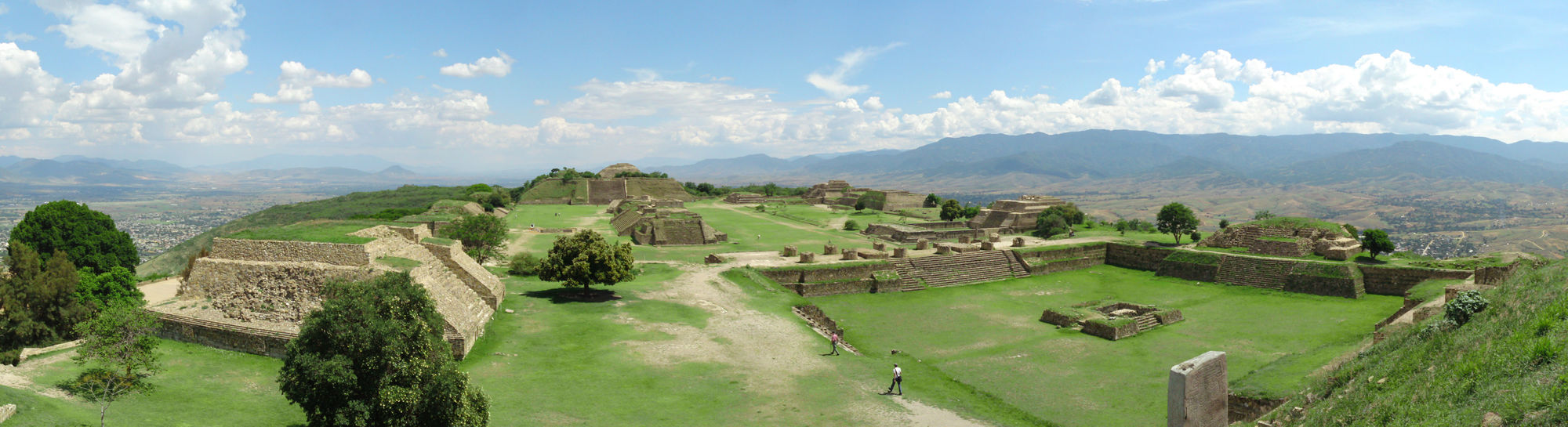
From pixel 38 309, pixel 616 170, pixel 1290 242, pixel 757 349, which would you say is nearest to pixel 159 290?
pixel 38 309

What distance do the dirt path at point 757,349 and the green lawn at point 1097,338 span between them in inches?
114

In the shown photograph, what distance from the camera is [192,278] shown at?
60.1ft

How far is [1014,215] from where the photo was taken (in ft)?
190

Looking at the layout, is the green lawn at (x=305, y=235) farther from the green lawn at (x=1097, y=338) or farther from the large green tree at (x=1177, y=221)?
the large green tree at (x=1177, y=221)

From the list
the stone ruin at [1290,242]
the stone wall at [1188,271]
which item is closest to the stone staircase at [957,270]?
the stone wall at [1188,271]

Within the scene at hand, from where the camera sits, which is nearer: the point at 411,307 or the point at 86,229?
the point at 411,307

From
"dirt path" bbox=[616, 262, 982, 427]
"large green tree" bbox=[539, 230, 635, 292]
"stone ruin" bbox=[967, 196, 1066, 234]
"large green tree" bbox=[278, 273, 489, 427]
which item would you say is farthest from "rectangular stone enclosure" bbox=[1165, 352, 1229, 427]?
"stone ruin" bbox=[967, 196, 1066, 234]

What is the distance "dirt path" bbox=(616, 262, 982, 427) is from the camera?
52.7 ft

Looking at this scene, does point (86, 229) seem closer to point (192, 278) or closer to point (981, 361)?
point (192, 278)

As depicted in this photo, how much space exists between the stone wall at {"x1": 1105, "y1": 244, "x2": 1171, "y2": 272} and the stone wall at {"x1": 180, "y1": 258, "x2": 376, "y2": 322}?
38.1 m

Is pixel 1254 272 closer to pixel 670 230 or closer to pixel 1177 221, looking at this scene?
pixel 1177 221

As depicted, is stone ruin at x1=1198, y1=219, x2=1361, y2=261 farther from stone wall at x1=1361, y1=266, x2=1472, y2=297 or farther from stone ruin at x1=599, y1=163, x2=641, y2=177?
stone ruin at x1=599, y1=163, x2=641, y2=177

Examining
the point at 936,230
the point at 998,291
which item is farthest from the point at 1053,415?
the point at 936,230

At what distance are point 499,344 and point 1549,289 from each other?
21.5m
